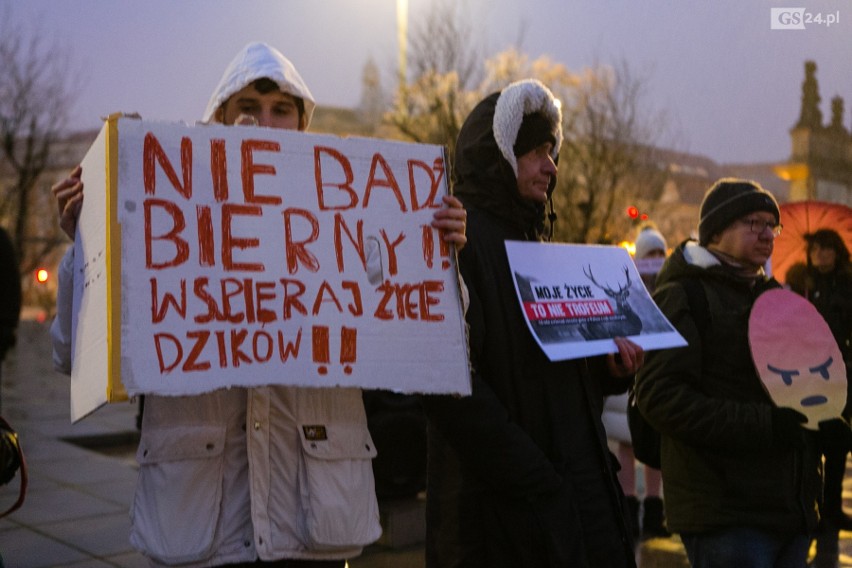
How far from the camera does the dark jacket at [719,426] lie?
3.33 metres

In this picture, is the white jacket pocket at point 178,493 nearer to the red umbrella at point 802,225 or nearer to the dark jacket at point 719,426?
the dark jacket at point 719,426

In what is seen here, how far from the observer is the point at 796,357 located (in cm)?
345

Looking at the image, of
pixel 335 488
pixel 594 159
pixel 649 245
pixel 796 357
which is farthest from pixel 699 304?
pixel 594 159

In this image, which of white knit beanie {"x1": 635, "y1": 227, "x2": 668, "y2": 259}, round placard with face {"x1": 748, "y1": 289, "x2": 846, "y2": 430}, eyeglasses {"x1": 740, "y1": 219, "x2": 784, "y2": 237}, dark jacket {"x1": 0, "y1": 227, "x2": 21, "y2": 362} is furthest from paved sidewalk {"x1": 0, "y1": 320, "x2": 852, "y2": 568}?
eyeglasses {"x1": 740, "y1": 219, "x2": 784, "y2": 237}

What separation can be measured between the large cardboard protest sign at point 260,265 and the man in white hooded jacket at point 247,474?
165mm

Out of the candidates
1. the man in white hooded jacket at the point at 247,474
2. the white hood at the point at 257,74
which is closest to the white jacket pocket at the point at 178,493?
the man in white hooded jacket at the point at 247,474

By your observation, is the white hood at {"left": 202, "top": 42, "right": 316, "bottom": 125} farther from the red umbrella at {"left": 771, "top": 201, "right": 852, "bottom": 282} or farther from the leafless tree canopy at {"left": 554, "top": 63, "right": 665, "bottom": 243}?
the leafless tree canopy at {"left": 554, "top": 63, "right": 665, "bottom": 243}

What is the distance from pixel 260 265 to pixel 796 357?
2.04 metres

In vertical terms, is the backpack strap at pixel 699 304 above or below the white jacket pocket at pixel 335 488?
above

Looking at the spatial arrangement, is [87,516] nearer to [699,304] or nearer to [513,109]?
[699,304]

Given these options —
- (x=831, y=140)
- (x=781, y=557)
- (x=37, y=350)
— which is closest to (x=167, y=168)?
(x=781, y=557)

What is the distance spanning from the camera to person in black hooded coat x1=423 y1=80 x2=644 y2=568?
271 centimetres

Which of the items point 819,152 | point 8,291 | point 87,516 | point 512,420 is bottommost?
point 87,516

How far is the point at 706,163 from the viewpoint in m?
72.9
